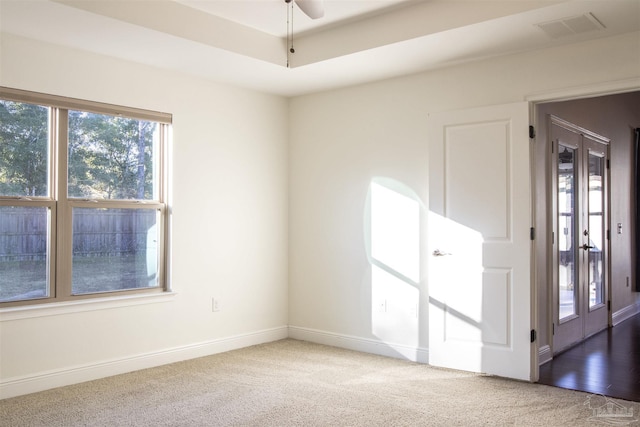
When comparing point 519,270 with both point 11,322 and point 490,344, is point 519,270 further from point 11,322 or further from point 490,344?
point 11,322

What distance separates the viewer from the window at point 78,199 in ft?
13.0

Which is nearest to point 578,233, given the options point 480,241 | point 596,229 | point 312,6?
point 596,229

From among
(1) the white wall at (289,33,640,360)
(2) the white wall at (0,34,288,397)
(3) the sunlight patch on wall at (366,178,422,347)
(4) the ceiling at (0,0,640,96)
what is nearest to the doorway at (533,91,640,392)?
(1) the white wall at (289,33,640,360)

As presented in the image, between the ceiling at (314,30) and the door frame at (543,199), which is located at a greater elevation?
the ceiling at (314,30)

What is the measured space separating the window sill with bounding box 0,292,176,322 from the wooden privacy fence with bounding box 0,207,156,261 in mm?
362

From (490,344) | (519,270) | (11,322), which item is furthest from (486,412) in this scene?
(11,322)

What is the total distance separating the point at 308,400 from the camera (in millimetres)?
3771

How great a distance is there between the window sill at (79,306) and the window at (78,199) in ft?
0.26

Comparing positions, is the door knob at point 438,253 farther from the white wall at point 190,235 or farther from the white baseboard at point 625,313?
the white baseboard at point 625,313

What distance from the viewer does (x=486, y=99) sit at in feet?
14.8

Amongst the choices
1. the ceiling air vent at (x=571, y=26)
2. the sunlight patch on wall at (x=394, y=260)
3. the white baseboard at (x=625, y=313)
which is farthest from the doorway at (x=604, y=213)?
the sunlight patch on wall at (x=394, y=260)

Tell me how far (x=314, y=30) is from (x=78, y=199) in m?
2.31

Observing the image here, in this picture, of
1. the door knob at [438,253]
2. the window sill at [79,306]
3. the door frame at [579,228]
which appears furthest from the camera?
the door frame at [579,228]

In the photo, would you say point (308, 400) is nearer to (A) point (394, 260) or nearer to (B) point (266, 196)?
(A) point (394, 260)
